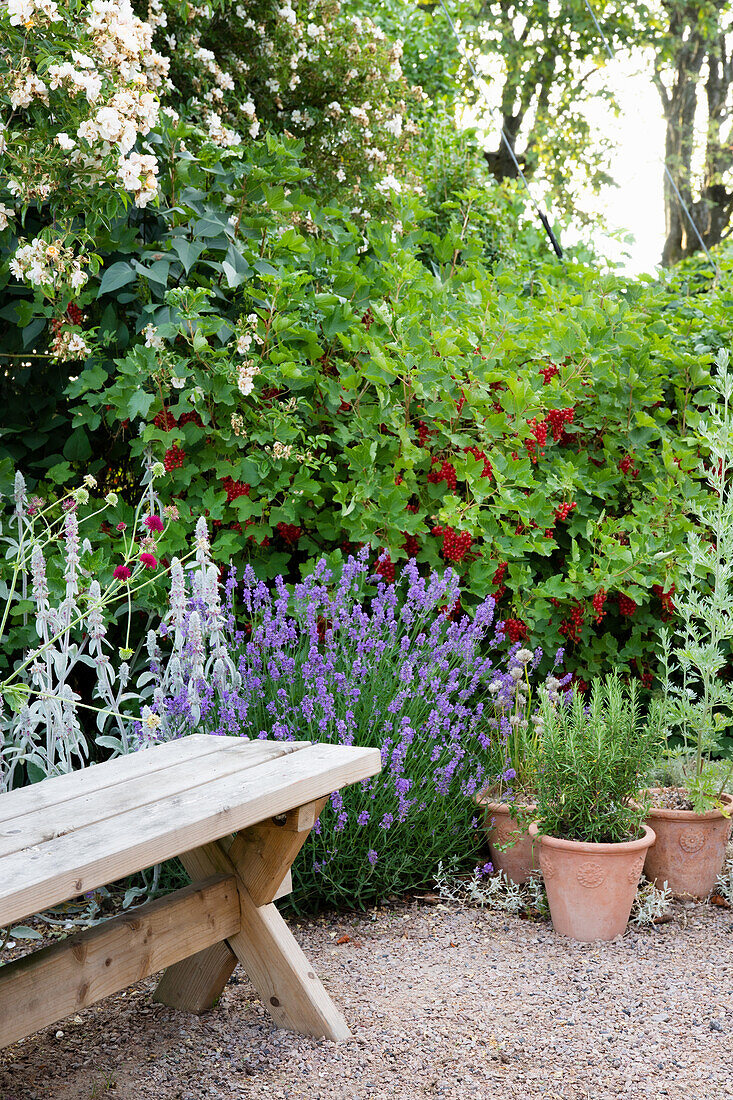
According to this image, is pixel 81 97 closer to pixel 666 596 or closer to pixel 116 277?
pixel 116 277

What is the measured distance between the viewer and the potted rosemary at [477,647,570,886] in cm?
294

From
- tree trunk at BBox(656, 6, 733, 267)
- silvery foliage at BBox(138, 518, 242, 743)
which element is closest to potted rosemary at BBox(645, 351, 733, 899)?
silvery foliage at BBox(138, 518, 242, 743)

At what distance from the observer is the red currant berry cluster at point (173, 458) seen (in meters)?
3.26

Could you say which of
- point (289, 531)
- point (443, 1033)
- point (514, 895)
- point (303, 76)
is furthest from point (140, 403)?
point (303, 76)

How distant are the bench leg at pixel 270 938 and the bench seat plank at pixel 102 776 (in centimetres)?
21

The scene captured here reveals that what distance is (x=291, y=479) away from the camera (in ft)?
11.4

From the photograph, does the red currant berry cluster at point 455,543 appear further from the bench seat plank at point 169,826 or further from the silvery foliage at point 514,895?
the bench seat plank at point 169,826

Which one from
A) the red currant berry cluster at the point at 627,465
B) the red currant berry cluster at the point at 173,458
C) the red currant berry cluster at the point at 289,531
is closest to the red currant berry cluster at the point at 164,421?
the red currant berry cluster at the point at 173,458

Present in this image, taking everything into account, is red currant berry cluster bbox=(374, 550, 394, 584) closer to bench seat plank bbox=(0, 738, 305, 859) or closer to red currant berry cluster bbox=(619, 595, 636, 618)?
red currant berry cluster bbox=(619, 595, 636, 618)

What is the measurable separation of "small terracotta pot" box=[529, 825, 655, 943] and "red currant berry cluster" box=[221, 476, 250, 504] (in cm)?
139

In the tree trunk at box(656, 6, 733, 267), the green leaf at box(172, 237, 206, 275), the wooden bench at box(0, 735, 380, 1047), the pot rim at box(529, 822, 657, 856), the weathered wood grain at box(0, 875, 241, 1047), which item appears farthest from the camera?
the tree trunk at box(656, 6, 733, 267)

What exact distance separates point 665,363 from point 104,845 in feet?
10.5

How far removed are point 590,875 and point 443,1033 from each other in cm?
64

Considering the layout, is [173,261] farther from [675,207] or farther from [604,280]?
[675,207]
